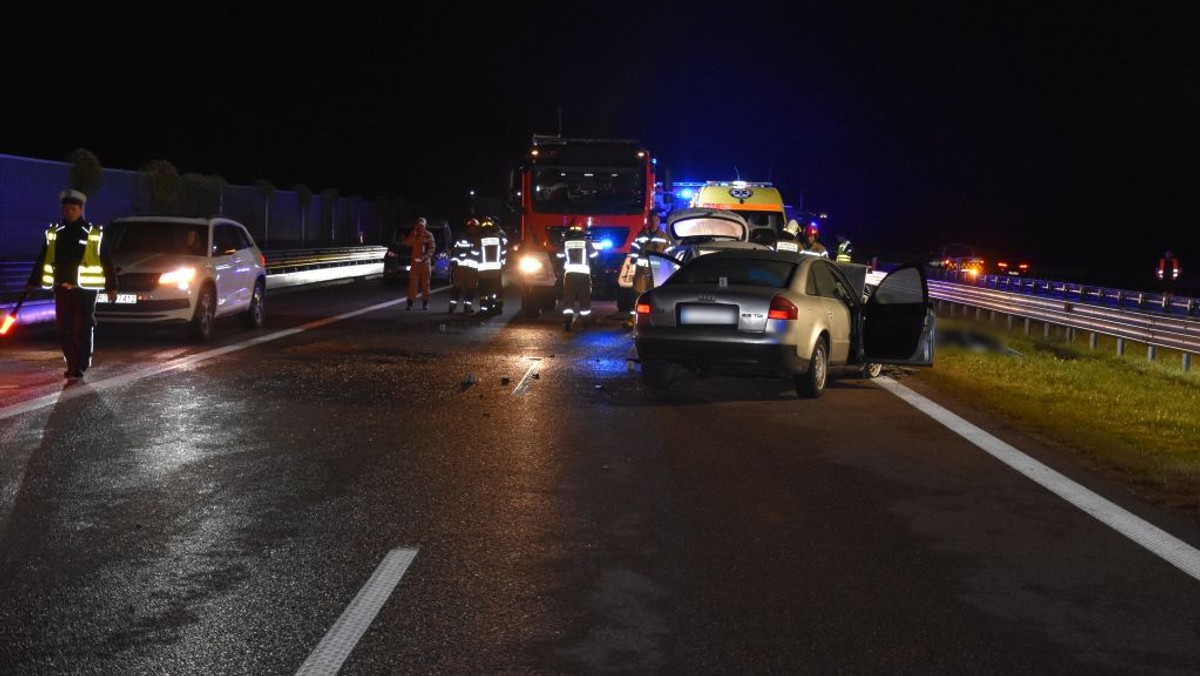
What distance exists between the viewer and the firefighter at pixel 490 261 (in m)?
23.7

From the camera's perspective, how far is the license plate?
43.3 feet

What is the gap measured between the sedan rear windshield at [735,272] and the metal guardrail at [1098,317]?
16.7ft

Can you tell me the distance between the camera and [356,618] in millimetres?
5820

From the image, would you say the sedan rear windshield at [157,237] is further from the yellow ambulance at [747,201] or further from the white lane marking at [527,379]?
the yellow ambulance at [747,201]

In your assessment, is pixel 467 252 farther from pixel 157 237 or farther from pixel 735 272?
pixel 735 272

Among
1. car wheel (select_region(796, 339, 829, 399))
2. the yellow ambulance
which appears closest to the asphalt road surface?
car wheel (select_region(796, 339, 829, 399))

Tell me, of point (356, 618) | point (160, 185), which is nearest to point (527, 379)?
point (356, 618)

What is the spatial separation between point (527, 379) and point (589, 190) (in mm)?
13561

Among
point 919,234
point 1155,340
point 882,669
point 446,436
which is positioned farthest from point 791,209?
point 919,234

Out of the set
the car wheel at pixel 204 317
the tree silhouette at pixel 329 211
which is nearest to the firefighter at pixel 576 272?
the car wheel at pixel 204 317

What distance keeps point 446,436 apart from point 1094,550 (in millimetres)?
5307

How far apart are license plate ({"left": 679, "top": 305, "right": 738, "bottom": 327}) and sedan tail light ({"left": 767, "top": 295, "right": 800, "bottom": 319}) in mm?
352

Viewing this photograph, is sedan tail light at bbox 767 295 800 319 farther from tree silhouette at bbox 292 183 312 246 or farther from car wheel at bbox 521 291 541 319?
tree silhouette at bbox 292 183 312 246

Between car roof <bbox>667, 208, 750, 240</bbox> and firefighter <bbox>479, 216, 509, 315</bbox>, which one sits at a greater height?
car roof <bbox>667, 208, 750, 240</bbox>
